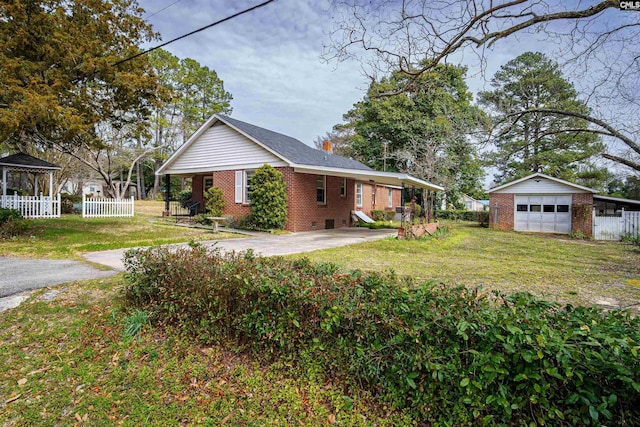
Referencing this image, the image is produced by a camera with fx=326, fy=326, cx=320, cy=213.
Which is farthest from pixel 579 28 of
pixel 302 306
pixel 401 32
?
pixel 302 306

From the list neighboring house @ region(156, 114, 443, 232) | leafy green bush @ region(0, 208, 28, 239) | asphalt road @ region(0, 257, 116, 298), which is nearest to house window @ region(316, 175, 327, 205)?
neighboring house @ region(156, 114, 443, 232)

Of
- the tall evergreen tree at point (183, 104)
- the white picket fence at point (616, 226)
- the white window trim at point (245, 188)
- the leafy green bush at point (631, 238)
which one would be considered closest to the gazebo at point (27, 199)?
the white window trim at point (245, 188)

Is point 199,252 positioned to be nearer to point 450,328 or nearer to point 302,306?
point 302,306

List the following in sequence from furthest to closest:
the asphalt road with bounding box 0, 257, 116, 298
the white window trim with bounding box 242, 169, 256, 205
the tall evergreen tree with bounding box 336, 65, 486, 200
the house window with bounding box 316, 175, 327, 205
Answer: the tall evergreen tree with bounding box 336, 65, 486, 200, the house window with bounding box 316, 175, 327, 205, the white window trim with bounding box 242, 169, 256, 205, the asphalt road with bounding box 0, 257, 116, 298

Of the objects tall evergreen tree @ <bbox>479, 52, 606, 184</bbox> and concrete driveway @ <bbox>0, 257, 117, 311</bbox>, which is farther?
tall evergreen tree @ <bbox>479, 52, 606, 184</bbox>

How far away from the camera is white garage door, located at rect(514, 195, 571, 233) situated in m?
17.8

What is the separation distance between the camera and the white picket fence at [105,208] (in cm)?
1705

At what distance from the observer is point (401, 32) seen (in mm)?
4527

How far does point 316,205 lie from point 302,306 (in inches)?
525

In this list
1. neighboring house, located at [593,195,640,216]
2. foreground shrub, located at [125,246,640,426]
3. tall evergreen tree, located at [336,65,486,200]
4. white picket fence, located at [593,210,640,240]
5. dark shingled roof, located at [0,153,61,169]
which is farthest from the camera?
tall evergreen tree, located at [336,65,486,200]

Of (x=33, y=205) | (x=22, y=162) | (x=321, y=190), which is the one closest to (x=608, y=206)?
(x=321, y=190)

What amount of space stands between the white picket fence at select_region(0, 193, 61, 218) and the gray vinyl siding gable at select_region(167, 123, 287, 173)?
18.9 ft

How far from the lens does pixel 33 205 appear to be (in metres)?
15.9

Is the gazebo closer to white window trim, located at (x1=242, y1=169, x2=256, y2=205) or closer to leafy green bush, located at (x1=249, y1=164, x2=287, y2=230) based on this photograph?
white window trim, located at (x1=242, y1=169, x2=256, y2=205)
